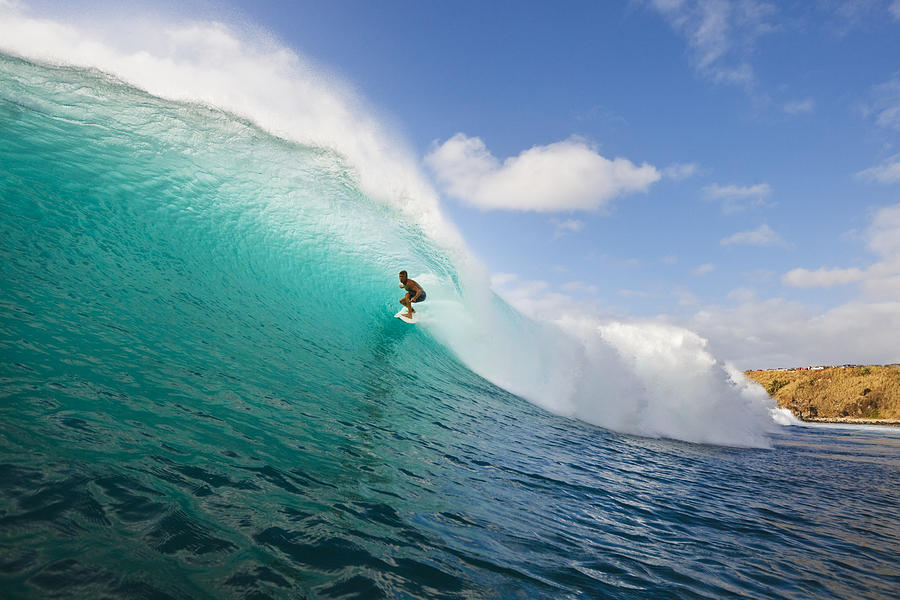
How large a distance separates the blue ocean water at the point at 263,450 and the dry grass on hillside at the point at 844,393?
1679 inches

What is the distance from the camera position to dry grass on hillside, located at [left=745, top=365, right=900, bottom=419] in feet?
128

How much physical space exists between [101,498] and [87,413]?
1.20m

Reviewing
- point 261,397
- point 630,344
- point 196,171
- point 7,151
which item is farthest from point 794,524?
point 7,151

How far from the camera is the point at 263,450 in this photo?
10.3 feet

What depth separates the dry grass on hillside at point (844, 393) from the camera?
39156 mm

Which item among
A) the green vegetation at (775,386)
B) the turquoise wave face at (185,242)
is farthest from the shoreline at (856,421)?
the turquoise wave face at (185,242)

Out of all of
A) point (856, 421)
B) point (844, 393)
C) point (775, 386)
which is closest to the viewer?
point (856, 421)

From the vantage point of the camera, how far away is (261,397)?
4258 millimetres

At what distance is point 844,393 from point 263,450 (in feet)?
189

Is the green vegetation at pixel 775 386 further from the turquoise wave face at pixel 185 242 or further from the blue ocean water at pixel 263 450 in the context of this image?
the turquoise wave face at pixel 185 242

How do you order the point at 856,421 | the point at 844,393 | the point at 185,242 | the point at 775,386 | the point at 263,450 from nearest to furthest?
the point at 263,450 → the point at 185,242 → the point at 856,421 → the point at 844,393 → the point at 775,386

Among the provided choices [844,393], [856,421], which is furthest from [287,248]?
[844,393]

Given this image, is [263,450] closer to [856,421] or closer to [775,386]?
[856,421]

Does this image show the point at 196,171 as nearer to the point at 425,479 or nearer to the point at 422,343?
the point at 422,343
